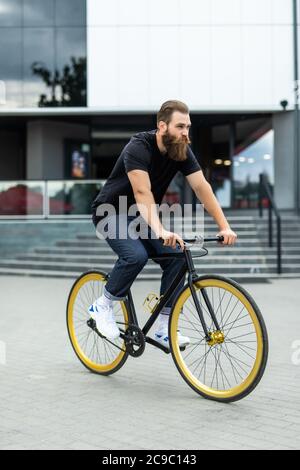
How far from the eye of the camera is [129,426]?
147 inches

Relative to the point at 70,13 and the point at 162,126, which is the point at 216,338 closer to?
the point at 162,126

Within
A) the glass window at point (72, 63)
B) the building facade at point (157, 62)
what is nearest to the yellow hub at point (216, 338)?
the building facade at point (157, 62)

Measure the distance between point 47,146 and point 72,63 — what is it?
3.20m

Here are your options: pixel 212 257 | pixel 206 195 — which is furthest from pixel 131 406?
pixel 212 257

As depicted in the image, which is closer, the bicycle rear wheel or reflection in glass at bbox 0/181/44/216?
the bicycle rear wheel

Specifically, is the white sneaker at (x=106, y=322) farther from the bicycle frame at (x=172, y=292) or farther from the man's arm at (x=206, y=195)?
the man's arm at (x=206, y=195)

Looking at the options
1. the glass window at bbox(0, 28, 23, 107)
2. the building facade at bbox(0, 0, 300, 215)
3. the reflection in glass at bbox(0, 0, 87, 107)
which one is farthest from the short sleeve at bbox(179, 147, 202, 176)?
the glass window at bbox(0, 28, 23, 107)

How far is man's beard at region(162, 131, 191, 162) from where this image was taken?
14.3ft

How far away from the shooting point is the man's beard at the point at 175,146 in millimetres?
4348

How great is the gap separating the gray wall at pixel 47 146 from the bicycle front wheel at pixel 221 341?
58.8 feet

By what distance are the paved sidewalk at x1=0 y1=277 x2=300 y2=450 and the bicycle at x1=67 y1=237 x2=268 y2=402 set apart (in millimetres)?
131

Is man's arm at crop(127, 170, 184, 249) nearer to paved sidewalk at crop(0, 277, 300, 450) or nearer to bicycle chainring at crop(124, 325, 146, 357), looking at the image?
bicycle chainring at crop(124, 325, 146, 357)

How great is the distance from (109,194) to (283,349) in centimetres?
233

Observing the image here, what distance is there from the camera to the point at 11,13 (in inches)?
783
